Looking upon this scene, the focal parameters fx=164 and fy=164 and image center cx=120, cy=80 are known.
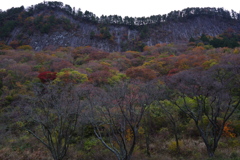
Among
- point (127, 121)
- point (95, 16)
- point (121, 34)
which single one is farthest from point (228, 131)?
point (95, 16)

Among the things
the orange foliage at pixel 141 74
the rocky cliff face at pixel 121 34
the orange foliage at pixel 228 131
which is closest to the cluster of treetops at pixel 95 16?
the rocky cliff face at pixel 121 34

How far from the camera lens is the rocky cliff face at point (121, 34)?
184ft

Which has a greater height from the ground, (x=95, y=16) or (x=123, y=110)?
(x=95, y=16)

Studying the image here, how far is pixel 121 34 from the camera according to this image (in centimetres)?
6331

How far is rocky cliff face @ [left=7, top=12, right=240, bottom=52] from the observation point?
55.9 m

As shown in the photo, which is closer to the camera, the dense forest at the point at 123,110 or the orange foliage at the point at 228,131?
the dense forest at the point at 123,110

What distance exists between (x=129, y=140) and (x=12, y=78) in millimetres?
16742

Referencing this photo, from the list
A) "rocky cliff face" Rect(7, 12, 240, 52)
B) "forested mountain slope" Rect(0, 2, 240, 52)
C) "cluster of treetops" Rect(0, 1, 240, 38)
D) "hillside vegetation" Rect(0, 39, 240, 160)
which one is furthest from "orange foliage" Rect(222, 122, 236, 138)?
"cluster of treetops" Rect(0, 1, 240, 38)

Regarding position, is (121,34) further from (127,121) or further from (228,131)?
(127,121)

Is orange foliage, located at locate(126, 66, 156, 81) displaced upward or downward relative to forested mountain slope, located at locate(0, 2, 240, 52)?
downward

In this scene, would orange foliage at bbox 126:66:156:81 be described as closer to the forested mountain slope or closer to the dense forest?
the dense forest

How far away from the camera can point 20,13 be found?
221 feet

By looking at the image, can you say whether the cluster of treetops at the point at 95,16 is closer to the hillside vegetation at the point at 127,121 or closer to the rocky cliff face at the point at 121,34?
the rocky cliff face at the point at 121,34

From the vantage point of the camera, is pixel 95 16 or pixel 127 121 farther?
pixel 95 16
